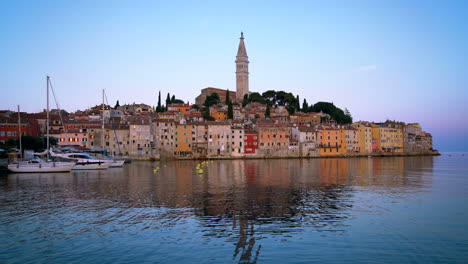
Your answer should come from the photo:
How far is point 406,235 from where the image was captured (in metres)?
13.8

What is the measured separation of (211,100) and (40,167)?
2945 inches

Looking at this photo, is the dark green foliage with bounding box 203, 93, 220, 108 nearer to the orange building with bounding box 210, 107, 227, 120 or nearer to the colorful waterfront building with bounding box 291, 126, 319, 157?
the orange building with bounding box 210, 107, 227, 120

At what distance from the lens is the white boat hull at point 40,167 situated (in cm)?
3944

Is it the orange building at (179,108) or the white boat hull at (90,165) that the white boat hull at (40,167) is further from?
the orange building at (179,108)

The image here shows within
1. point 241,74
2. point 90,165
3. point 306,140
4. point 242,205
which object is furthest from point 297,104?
point 242,205

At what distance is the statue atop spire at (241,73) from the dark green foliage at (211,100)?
51.0 ft

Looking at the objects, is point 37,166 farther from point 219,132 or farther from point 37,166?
point 219,132

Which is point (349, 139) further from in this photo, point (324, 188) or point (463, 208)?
point (463, 208)

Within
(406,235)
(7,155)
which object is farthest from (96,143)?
(406,235)

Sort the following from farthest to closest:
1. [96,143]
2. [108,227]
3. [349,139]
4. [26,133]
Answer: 1. [349,139]
2. [96,143]
3. [26,133]
4. [108,227]

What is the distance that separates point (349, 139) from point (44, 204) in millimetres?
78927

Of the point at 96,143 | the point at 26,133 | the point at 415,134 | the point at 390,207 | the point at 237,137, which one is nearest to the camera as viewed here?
the point at 390,207

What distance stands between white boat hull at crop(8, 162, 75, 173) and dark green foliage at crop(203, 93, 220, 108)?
7190 centimetres

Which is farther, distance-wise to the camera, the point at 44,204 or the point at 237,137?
the point at 237,137
